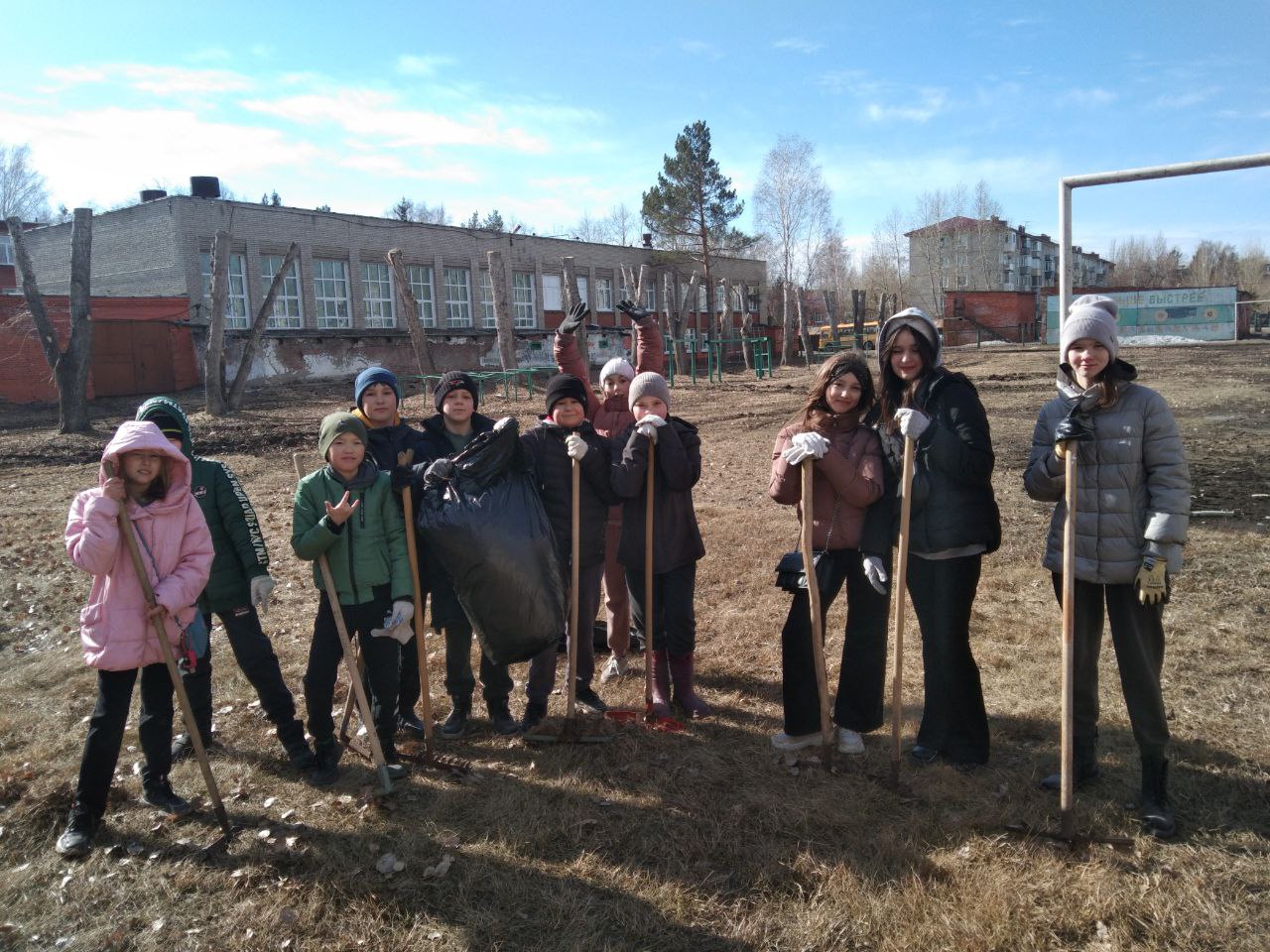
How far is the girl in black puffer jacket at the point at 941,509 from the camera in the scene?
3301 millimetres

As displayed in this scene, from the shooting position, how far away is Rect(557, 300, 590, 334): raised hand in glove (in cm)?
485

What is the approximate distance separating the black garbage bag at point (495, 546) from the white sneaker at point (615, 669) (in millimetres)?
1004

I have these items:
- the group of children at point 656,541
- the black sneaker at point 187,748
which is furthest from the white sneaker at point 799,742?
the black sneaker at point 187,748

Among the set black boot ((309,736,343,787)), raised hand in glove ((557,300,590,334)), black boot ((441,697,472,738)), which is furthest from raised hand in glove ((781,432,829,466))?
black boot ((309,736,343,787))

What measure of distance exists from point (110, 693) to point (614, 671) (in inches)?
94.5

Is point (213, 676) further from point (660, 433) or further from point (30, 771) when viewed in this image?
point (660, 433)

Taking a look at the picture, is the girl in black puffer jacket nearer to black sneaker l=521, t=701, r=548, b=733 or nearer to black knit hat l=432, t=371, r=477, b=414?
black sneaker l=521, t=701, r=548, b=733

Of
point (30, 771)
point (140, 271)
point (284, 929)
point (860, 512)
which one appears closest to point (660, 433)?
point (860, 512)

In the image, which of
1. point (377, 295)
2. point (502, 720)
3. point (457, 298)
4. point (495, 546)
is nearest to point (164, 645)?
point (495, 546)

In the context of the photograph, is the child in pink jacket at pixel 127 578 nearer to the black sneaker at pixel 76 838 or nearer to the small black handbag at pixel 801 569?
the black sneaker at pixel 76 838

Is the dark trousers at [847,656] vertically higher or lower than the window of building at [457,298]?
lower

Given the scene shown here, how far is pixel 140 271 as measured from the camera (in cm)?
2561

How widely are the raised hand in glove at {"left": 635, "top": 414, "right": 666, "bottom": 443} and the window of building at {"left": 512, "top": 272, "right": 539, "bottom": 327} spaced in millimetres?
32034

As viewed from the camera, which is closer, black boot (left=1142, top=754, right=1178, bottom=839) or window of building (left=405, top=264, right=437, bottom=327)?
black boot (left=1142, top=754, right=1178, bottom=839)
